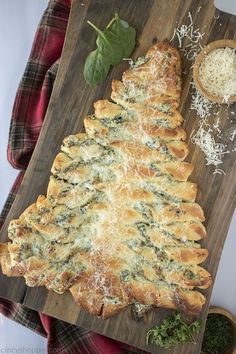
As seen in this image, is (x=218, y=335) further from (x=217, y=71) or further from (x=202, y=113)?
(x=217, y=71)

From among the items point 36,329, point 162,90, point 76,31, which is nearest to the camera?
point 162,90

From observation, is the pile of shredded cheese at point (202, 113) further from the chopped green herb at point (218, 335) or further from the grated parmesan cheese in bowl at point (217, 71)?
the chopped green herb at point (218, 335)

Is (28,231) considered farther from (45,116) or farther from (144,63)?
(144,63)

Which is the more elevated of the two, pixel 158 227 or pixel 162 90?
pixel 162 90

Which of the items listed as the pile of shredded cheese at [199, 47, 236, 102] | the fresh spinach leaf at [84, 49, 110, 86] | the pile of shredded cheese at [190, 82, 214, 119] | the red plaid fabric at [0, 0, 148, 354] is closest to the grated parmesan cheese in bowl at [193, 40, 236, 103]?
the pile of shredded cheese at [199, 47, 236, 102]

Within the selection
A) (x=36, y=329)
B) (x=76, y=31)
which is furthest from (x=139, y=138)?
(x=36, y=329)

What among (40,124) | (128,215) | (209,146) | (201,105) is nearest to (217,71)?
(201,105)

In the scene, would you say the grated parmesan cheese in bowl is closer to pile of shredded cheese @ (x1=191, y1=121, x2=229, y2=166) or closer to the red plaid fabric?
pile of shredded cheese @ (x1=191, y1=121, x2=229, y2=166)
